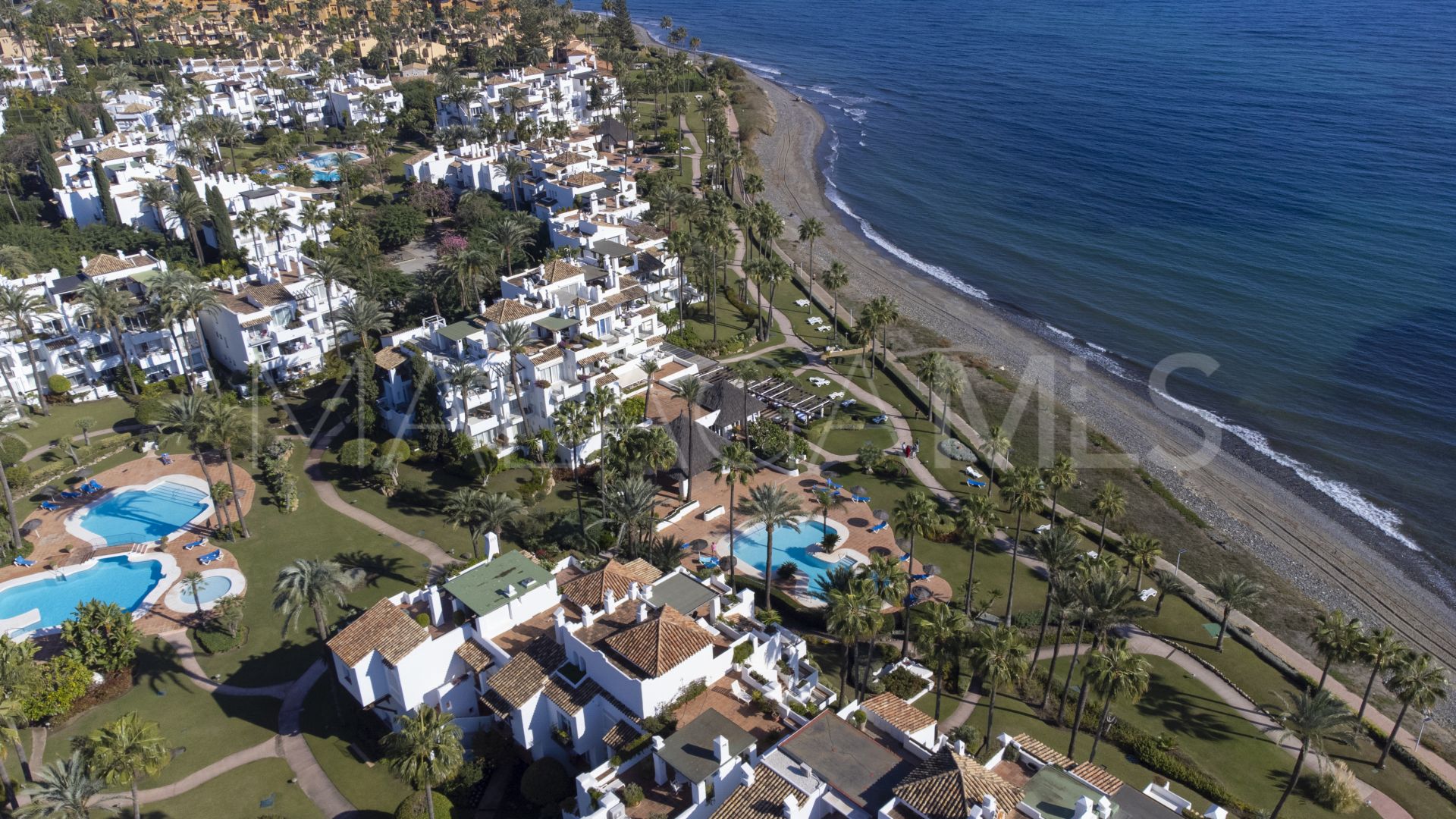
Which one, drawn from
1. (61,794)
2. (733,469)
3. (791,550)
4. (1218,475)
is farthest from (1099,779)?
(1218,475)

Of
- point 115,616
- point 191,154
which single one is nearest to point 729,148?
point 191,154

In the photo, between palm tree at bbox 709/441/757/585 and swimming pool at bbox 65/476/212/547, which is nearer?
palm tree at bbox 709/441/757/585

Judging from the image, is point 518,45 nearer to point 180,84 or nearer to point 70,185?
point 180,84

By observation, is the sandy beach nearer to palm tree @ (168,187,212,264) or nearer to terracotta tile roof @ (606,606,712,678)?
terracotta tile roof @ (606,606,712,678)

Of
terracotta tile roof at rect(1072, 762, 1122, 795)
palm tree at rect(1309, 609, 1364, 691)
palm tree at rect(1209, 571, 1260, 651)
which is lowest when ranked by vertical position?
palm tree at rect(1209, 571, 1260, 651)

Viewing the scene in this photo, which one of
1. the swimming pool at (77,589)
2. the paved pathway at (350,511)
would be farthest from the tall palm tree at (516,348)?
the swimming pool at (77,589)

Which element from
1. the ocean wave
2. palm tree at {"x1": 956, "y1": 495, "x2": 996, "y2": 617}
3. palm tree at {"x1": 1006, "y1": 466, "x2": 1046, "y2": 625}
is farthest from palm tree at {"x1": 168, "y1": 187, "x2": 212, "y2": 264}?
the ocean wave

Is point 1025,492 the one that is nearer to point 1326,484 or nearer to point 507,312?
point 1326,484
